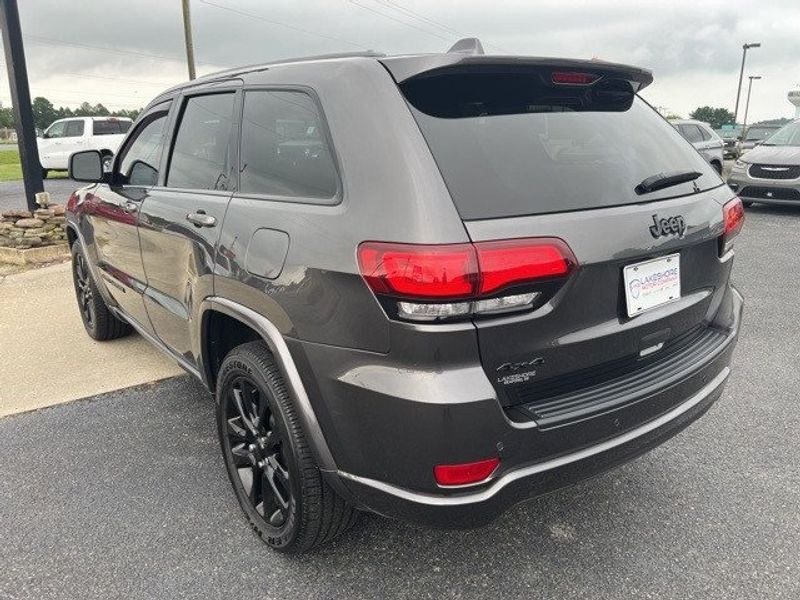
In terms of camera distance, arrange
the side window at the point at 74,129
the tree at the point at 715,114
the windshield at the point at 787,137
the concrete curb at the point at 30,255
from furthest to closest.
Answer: the tree at the point at 715,114 < the side window at the point at 74,129 < the windshield at the point at 787,137 < the concrete curb at the point at 30,255

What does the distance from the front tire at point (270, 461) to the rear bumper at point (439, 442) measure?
171 millimetres

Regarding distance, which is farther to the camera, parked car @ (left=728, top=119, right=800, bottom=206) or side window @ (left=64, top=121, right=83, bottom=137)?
side window @ (left=64, top=121, right=83, bottom=137)

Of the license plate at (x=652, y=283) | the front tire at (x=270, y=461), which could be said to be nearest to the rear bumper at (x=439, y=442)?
the front tire at (x=270, y=461)

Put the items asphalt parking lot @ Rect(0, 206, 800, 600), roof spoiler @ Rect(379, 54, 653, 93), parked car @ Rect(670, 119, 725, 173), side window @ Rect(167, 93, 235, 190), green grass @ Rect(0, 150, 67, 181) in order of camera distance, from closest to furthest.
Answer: roof spoiler @ Rect(379, 54, 653, 93) → asphalt parking lot @ Rect(0, 206, 800, 600) → side window @ Rect(167, 93, 235, 190) → parked car @ Rect(670, 119, 725, 173) → green grass @ Rect(0, 150, 67, 181)

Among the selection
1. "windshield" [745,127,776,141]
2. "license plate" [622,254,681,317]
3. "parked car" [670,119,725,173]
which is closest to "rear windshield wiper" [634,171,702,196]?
"license plate" [622,254,681,317]

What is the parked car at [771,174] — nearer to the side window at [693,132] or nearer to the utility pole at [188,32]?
the side window at [693,132]

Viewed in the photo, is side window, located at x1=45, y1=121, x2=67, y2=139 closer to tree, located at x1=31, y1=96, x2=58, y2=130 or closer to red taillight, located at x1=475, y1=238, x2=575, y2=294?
red taillight, located at x1=475, y1=238, x2=575, y2=294

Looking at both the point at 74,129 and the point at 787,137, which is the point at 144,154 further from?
the point at 74,129

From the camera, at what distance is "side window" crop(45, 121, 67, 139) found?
1934 centimetres

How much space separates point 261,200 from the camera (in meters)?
2.29

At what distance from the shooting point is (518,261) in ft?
5.68

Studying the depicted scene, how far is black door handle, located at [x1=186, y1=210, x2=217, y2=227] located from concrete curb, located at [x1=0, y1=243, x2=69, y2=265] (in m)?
5.58

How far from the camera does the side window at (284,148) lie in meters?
2.09

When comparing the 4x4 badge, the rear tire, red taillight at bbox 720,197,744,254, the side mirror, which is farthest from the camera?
the rear tire
